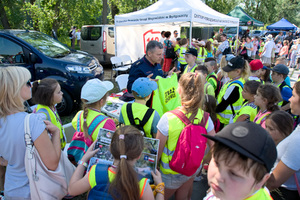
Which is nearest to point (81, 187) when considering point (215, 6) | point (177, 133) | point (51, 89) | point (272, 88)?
point (177, 133)

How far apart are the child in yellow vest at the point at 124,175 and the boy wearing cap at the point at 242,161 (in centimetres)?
53

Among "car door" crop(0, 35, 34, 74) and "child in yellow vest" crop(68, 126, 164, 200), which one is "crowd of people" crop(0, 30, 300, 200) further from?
"car door" crop(0, 35, 34, 74)

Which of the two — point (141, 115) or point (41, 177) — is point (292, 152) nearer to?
point (141, 115)

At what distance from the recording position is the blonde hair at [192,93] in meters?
1.88

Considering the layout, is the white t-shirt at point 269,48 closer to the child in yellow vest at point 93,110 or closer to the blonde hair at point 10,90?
the child in yellow vest at point 93,110

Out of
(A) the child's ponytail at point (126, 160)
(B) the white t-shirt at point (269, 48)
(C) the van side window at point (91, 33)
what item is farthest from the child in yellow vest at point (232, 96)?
(B) the white t-shirt at point (269, 48)

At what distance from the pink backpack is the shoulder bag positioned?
100 centimetres

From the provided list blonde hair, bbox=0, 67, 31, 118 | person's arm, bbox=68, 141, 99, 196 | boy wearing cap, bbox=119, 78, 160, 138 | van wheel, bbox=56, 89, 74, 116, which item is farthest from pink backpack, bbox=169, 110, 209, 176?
van wheel, bbox=56, 89, 74, 116

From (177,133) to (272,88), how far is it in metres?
1.42

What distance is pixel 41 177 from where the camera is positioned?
1.68 metres

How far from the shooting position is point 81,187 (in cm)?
151

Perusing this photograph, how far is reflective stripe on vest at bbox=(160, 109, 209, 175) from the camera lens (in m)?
1.86

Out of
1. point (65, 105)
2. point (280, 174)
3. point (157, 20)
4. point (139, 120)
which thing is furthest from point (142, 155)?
point (157, 20)

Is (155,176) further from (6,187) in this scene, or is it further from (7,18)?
(7,18)
